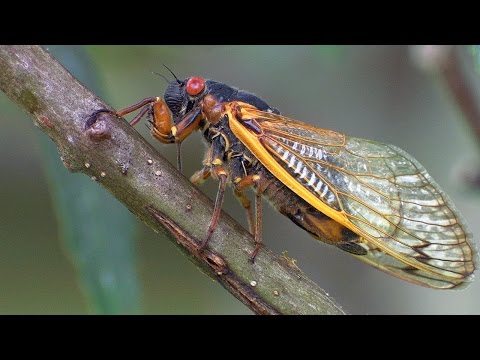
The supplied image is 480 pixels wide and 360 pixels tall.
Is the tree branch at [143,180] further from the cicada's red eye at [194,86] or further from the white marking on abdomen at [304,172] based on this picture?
the cicada's red eye at [194,86]

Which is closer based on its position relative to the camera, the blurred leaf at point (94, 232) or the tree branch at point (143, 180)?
the tree branch at point (143, 180)

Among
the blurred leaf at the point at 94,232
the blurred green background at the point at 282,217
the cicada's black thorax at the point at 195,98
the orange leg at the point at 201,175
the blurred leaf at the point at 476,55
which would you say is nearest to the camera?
the blurred leaf at the point at 476,55

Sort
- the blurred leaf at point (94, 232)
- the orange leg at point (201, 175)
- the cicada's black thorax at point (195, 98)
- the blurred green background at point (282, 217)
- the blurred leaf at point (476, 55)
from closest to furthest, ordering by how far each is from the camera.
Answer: the blurred leaf at point (476, 55)
the blurred leaf at point (94, 232)
the orange leg at point (201, 175)
the cicada's black thorax at point (195, 98)
the blurred green background at point (282, 217)

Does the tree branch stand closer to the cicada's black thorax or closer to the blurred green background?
the cicada's black thorax

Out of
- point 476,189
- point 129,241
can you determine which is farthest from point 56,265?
point 476,189

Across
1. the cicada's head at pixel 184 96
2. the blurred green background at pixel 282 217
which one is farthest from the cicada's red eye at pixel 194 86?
the blurred green background at pixel 282 217

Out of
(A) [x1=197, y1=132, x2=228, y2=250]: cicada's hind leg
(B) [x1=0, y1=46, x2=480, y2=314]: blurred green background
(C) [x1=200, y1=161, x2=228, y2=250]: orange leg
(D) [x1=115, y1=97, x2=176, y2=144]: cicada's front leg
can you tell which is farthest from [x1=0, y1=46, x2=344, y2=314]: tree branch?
(B) [x1=0, y1=46, x2=480, y2=314]: blurred green background

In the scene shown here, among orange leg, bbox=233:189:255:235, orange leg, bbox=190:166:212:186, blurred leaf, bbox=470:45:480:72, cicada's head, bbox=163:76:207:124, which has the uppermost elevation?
blurred leaf, bbox=470:45:480:72

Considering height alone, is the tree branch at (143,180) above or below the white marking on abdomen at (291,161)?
below

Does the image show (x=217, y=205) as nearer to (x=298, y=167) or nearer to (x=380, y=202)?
(x=298, y=167)
